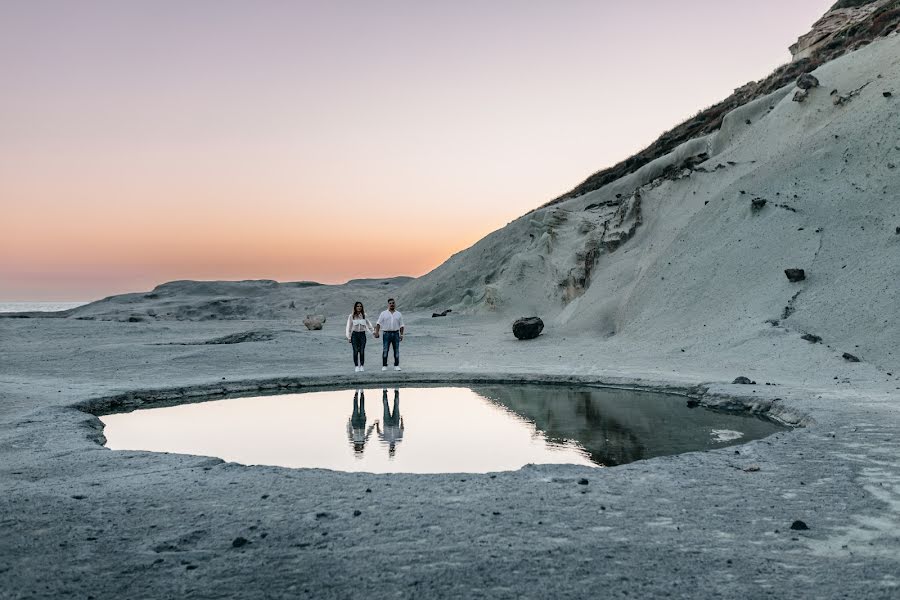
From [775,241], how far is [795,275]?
84.2 inches

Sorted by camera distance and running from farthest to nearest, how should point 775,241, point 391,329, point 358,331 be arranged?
point 775,241
point 391,329
point 358,331

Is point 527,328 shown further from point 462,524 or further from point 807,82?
point 462,524

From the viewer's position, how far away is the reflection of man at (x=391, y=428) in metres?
9.10

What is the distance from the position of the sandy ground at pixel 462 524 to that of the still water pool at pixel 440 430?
1003 millimetres

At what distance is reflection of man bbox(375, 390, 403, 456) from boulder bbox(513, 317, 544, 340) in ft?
34.6

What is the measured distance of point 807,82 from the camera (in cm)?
2422

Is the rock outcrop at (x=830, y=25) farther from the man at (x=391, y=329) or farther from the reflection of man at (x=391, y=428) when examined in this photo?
the reflection of man at (x=391, y=428)

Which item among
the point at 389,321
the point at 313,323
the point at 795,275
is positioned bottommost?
the point at 389,321

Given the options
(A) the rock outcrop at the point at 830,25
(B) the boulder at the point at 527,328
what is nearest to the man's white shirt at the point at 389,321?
(B) the boulder at the point at 527,328

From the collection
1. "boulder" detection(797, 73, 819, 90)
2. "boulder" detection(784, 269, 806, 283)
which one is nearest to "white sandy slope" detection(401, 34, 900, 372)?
"boulder" detection(784, 269, 806, 283)

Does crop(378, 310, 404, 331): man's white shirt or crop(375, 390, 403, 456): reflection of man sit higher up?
crop(378, 310, 404, 331): man's white shirt

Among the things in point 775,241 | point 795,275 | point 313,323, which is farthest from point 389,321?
point 313,323

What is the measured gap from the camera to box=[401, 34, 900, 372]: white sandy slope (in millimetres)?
16328

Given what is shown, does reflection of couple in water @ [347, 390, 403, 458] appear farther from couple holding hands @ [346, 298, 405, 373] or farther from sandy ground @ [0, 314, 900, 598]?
couple holding hands @ [346, 298, 405, 373]
